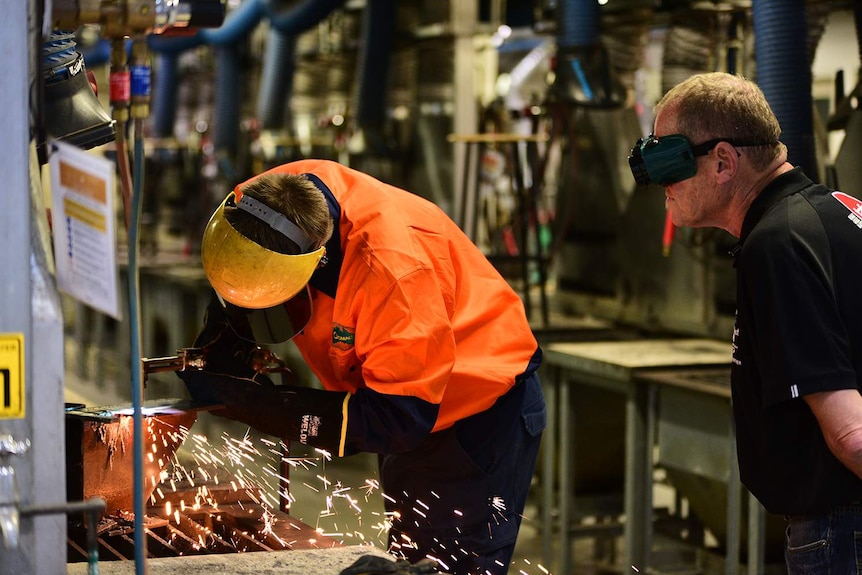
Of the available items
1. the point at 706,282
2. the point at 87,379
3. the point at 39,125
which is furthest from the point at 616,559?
the point at 87,379

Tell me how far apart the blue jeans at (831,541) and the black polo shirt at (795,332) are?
40mm

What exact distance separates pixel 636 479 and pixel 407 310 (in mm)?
2512

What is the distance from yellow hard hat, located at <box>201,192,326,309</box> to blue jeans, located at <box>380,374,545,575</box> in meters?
0.59

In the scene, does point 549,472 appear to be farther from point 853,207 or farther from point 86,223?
point 86,223

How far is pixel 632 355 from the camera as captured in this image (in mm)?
4828

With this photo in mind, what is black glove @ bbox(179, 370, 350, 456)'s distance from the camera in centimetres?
240

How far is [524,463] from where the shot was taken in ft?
9.20

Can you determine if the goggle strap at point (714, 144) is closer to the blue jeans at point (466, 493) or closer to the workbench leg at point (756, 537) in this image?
the blue jeans at point (466, 493)

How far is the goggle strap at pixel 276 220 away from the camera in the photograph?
2.34 metres

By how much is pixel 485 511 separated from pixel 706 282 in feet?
10.1

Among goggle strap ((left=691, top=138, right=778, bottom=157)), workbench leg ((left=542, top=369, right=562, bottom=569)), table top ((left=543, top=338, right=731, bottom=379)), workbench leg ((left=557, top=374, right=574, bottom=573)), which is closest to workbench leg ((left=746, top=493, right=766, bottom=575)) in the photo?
table top ((left=543, top=338, right=731, bottom=379))

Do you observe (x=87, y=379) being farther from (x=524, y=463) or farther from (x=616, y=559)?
(x=524, y=463)

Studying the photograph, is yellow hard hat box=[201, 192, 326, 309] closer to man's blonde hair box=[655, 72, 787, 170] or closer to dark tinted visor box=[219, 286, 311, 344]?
dark tinted visor box=[219, 286, 311, 344]

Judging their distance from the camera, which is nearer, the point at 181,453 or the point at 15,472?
the point at 15,472
